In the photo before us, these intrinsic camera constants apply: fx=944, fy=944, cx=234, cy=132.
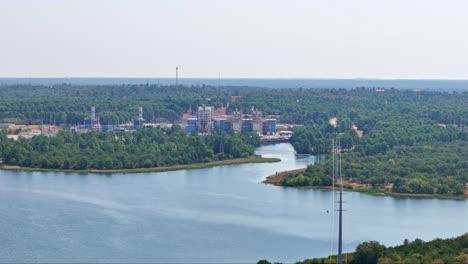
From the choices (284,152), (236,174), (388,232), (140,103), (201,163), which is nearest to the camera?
(388,232)

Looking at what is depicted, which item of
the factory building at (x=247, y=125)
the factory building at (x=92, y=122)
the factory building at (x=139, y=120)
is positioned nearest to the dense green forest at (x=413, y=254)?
the factory building at (x=247, y=125)

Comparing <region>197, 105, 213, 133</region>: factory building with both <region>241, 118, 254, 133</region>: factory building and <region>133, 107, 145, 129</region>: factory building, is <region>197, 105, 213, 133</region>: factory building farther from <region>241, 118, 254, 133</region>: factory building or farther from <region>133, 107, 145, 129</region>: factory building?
<region>133, 107, 145, 129</region>: factory building

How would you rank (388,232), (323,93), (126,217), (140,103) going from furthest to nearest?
(323,93), (140,103), (126,217), (388,232)

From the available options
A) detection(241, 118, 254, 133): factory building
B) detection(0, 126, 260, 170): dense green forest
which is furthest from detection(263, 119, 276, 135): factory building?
detection(0, 126, 260, 170): dense green forest

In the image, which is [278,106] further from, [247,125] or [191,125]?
[191,125]

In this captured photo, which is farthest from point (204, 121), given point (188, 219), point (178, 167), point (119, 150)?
point (188, 219)

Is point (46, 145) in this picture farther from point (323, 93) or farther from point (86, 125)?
point (323, 93)

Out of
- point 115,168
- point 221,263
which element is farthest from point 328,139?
point 221,263
